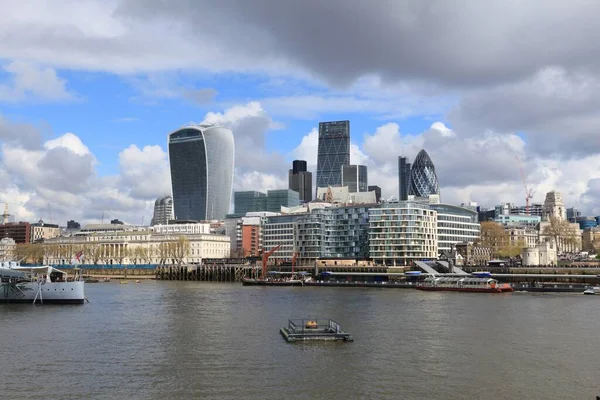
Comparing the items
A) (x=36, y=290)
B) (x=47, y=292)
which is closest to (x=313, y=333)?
(x=47, y=292)

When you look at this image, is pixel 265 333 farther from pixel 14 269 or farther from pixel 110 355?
pixel 14 269

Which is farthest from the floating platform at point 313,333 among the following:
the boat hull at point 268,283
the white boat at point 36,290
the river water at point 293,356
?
the boat hull at point 268,283

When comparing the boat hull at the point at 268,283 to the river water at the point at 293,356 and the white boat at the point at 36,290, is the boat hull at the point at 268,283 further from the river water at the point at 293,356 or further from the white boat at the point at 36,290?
the river water at the point at 293,356

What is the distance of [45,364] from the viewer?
2009 inches

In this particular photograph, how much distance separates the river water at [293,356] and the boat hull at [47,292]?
10350mm

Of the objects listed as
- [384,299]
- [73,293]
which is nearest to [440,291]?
[384,299]

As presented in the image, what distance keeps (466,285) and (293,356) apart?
100609 mm

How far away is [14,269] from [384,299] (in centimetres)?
6694

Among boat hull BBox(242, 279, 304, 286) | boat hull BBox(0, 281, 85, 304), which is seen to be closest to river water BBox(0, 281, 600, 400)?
boat hull BBox(0, 281, 85, 304)

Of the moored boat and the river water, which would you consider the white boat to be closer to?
the river water

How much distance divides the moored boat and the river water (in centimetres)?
4873

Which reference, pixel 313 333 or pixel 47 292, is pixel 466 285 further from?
pixel 313 333

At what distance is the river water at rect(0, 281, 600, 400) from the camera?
43.4 meters

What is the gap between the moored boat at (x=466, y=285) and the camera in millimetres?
141500
